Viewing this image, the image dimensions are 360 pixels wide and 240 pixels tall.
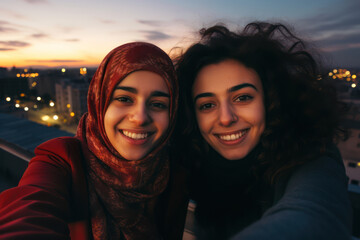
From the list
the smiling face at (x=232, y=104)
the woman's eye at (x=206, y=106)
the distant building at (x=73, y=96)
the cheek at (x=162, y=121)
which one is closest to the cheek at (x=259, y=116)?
the smiling face at (x=232, y=104)

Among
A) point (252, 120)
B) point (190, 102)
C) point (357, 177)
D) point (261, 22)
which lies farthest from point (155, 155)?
point (357, 177)

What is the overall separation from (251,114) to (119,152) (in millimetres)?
1133

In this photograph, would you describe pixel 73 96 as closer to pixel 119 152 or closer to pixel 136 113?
pixel 119 152

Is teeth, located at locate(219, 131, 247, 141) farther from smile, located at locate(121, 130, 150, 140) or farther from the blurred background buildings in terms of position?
the blurred background buildings

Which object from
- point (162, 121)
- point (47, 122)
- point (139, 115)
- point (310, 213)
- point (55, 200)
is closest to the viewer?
point (310, 213)

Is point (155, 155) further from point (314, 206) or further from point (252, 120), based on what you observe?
point (314, 206)

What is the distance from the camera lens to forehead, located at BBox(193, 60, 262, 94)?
168cm

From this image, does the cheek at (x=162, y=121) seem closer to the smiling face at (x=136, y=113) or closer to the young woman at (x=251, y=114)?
the smiling face at (x=136, y=113)

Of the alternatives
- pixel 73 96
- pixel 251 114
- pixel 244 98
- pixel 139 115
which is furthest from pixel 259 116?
pixel 73 96

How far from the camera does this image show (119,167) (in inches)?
65.0

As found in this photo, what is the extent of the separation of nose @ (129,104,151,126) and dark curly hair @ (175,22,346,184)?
1.85ft

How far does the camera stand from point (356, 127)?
20719 millimetres

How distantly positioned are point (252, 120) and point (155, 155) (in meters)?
0.89

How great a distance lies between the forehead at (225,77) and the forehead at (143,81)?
41 cm
